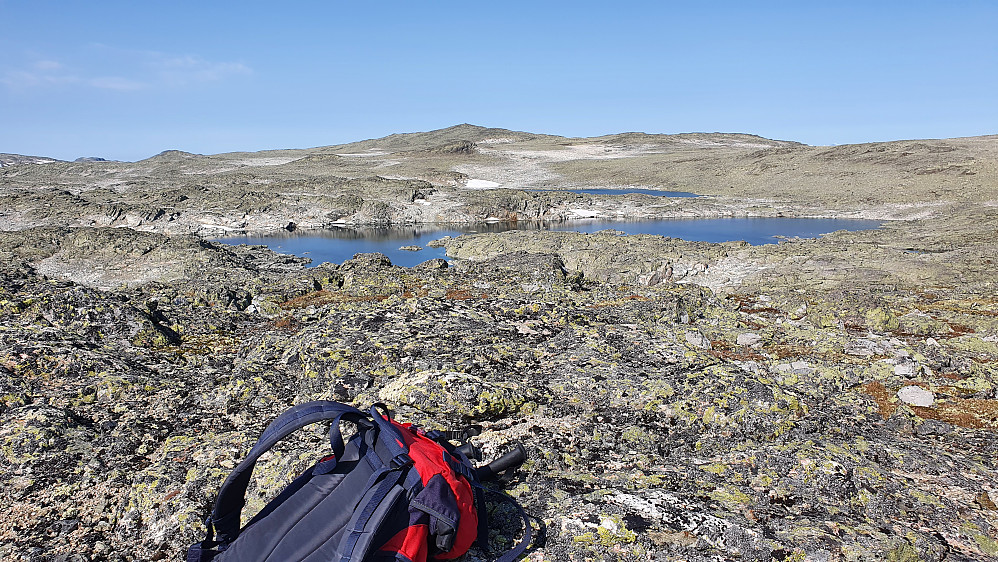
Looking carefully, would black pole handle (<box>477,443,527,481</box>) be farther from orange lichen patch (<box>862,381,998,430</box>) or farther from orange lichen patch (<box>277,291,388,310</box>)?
orange lichen patch (<box>277,291,388,310</box>)

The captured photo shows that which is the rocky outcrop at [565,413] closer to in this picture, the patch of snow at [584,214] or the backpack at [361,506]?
the backpack at [361,506]

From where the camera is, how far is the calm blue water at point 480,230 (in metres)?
37.9

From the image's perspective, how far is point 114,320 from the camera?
9406 millimetres

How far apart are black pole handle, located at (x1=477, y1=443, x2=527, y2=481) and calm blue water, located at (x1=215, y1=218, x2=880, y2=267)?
28630 millimetres

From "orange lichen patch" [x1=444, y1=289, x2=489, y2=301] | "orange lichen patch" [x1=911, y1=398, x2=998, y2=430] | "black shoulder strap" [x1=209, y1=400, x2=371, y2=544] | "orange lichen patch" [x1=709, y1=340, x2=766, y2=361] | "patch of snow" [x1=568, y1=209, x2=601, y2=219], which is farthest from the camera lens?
"patch of snow" [x1=568, y1=209, x2=601, y2=219]

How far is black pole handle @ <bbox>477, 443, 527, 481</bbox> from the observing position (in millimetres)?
5207

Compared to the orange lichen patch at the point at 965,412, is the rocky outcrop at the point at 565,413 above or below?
above

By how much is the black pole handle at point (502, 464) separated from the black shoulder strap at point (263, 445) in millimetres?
1443

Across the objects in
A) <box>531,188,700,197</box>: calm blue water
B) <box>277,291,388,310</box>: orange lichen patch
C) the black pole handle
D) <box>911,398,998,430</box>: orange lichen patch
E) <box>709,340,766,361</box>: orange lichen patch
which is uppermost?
<box>531,188,700,197</box>: calm blue water

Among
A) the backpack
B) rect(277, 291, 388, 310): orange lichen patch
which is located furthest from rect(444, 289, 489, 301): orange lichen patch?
the backpack

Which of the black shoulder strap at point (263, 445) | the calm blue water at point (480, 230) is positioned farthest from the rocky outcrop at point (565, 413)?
the calm blue water at point (480, 230)

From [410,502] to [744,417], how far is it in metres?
4.40

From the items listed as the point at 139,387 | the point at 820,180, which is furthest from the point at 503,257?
the point at 820,180

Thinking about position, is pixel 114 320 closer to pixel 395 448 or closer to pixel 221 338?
pixel 221 338
